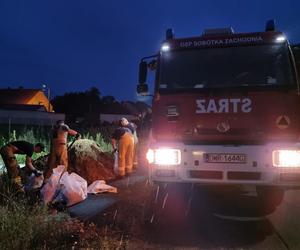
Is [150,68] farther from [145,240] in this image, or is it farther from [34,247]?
[34,247]

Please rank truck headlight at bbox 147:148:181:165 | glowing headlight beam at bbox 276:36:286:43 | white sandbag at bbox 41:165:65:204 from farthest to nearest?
white sandbag at bbox 41:165:65:204 < glowing headlight beam at bbox 276:36:286:43 < truck headlight at bbox 147:148:181:165

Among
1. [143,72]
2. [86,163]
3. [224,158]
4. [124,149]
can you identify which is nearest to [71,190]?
[143,72]

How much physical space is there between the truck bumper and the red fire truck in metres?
0.01

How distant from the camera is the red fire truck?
616 cm

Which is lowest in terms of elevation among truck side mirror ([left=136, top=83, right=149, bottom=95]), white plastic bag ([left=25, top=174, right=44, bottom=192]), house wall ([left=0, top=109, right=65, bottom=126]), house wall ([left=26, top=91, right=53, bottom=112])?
white plastic bag ([left=25, top=174, right=44, bottom=192])

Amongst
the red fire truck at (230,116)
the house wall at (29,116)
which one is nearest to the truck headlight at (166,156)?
the red fire truck at (230,116)

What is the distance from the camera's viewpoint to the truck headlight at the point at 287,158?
6.04m

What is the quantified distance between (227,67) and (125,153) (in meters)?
4.83

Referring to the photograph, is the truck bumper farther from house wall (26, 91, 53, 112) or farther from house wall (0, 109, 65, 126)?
house wall (26, 91, 53, 112)

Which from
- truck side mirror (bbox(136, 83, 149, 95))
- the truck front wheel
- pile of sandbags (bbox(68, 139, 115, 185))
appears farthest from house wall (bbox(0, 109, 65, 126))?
the truck front wheel

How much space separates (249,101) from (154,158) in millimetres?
1651

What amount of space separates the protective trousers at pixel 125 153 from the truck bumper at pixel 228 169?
4344 mm

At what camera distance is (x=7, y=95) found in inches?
2670

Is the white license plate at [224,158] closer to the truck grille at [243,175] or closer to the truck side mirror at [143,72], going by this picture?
the truck grille at [243,175]
